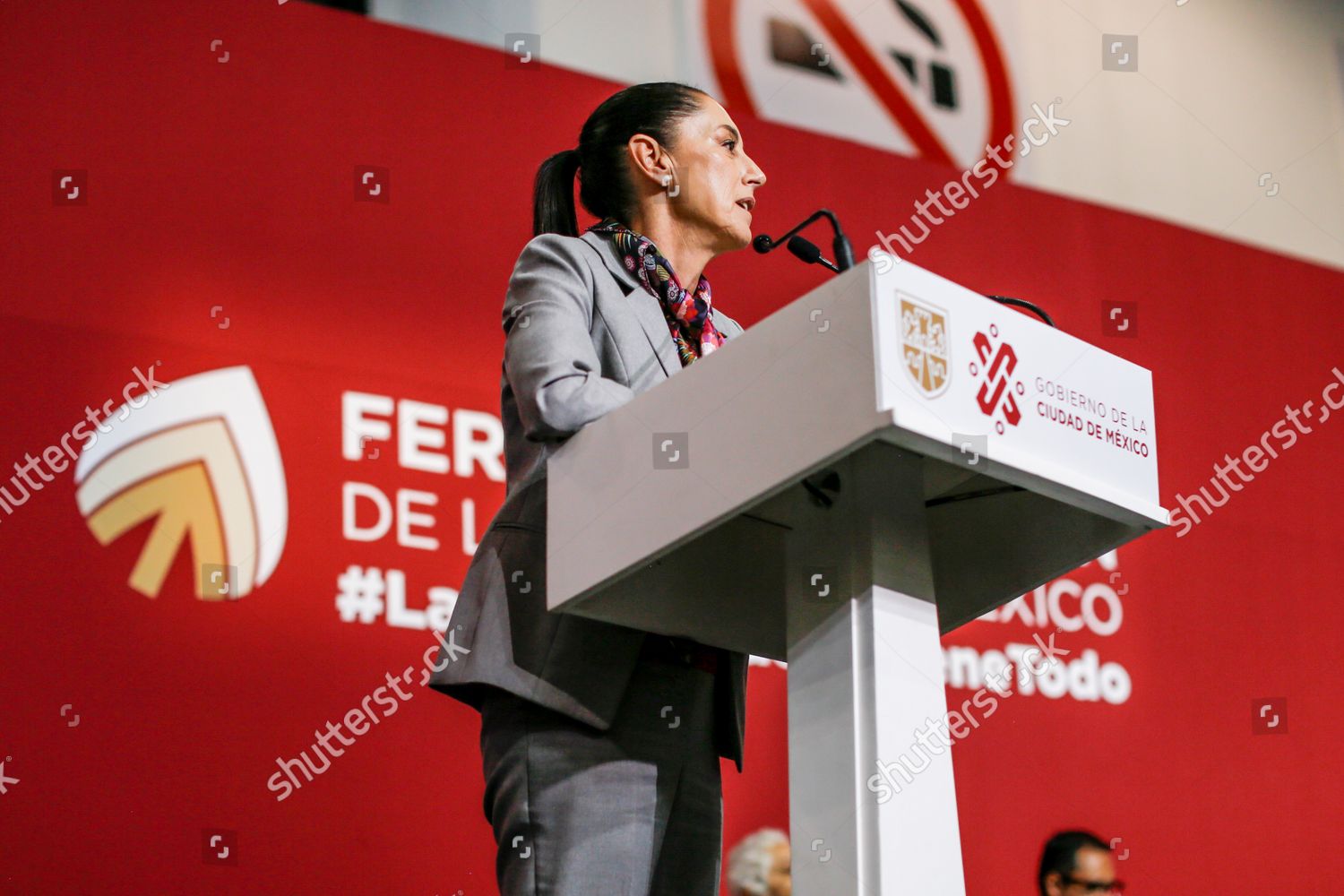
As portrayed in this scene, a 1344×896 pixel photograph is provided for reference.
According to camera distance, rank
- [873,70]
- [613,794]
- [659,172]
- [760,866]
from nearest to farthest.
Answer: [613,794], [659,172], [760,866], [873,70]

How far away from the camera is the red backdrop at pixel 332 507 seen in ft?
8.25

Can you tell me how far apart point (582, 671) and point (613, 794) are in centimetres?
12

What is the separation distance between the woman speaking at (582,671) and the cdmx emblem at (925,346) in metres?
0.26

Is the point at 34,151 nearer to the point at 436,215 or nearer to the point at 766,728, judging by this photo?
the point at 436,215

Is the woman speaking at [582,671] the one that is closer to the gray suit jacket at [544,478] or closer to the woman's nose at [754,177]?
the gray suit jacket at [544,478]

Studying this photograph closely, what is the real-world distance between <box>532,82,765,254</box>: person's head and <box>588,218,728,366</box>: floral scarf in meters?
0.12

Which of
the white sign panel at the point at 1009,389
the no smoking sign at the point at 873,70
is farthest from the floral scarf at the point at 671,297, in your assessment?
the no smoking sign at the point at 873,70

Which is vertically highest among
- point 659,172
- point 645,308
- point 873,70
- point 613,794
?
point 873,70

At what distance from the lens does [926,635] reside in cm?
130

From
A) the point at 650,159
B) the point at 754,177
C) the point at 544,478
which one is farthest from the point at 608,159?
the point at 544,478

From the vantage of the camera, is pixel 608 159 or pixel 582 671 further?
pixel 608 159

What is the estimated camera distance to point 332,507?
2762 millimetres

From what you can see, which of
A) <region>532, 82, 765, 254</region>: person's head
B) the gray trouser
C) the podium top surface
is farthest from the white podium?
<region>532, 82, 765, 254</region>: person's head

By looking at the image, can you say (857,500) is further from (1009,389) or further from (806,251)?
(806,251)
